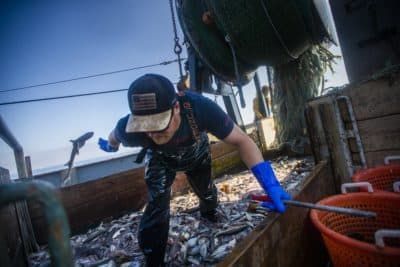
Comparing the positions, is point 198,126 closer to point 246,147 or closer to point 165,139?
point 165,139

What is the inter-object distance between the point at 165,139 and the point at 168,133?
0.10 m

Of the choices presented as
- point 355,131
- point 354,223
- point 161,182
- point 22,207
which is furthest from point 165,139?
point 22,207

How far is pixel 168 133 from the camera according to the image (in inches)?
89.3

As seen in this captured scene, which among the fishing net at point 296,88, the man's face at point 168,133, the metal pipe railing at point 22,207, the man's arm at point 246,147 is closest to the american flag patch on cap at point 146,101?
the man's face at point 168,133

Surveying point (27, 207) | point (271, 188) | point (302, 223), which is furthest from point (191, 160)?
point (27, 207)

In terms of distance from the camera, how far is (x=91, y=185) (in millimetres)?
3463

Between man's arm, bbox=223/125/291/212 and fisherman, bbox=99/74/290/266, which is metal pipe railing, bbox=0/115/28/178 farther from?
man's arm, bbox=223/125/291/212

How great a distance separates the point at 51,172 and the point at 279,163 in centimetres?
733

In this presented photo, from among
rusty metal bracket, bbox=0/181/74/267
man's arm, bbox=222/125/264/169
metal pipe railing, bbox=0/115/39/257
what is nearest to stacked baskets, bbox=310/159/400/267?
man's arm, bbox=222/125/264/169

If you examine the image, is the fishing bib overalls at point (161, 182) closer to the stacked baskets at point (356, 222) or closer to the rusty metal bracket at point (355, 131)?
the stacked baskets at point (356, 222)

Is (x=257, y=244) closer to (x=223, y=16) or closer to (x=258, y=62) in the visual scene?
(x=223, y=16)

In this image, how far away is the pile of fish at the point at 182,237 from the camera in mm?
2457

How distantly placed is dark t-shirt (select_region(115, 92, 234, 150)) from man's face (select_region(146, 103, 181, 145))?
0.14ft

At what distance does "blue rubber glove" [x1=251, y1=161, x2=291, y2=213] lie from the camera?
5.47 feet
